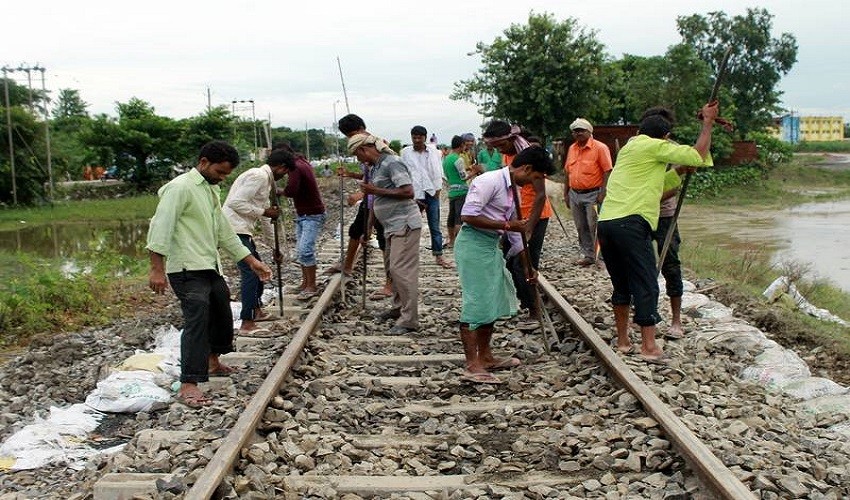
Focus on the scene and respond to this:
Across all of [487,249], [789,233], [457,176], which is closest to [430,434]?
[487,249]

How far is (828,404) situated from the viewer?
15.9 ft

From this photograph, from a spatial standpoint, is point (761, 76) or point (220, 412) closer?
point (220, 412)

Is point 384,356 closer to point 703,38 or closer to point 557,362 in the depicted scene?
point 557,362

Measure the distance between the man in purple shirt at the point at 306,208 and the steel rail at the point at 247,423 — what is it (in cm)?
175

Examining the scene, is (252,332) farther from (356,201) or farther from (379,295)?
(379,295)

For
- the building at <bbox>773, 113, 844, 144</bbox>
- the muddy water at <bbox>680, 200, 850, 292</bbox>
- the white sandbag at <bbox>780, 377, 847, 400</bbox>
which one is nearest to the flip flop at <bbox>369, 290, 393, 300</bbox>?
the white sandbag at <bbox>780, 377, 847, 400</bbox>

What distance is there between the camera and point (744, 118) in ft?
145

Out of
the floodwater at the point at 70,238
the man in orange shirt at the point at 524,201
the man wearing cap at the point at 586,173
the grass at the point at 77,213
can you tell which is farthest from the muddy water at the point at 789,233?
the grass at the point at 77,213

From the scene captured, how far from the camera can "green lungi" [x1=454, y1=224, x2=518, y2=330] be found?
5.39 meters

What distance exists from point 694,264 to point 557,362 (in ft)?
21.6

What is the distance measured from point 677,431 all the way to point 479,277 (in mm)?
1807

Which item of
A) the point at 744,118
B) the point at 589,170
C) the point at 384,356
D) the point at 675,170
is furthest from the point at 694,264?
the point at 744,118

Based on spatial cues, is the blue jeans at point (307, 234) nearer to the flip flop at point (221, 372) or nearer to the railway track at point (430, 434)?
the railway track at point (430, 434)

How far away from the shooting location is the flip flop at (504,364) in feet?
18.8
